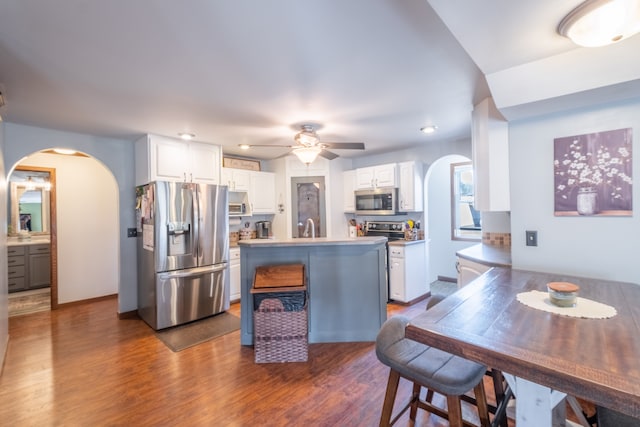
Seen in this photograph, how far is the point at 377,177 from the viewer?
4414 millimetres

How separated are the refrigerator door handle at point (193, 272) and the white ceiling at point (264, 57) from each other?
1.73m

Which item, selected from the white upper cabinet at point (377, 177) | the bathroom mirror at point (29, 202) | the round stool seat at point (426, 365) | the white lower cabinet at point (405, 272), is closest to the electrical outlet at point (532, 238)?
the round stool seat at point (426, 365)

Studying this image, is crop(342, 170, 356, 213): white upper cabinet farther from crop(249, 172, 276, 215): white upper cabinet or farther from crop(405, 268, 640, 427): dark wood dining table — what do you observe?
crop(405, 268, 640, 427): dark wood dining table

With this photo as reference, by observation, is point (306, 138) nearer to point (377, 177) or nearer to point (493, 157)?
point (493, 157)

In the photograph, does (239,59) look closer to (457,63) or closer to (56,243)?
(457,63)

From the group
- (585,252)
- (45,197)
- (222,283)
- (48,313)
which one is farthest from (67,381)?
(45,197)

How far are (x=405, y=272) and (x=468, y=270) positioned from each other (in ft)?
4.11

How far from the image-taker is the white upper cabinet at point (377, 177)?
425 cm

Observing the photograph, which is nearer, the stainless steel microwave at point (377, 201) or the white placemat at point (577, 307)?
the white placemat at point (577, 307)

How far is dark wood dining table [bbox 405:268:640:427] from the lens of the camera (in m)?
0.78

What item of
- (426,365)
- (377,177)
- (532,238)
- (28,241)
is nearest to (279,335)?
(426,365)

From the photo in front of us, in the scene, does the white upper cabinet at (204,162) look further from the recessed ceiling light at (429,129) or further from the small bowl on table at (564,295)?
the small bowl on table at (564,295)

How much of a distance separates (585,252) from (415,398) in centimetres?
143

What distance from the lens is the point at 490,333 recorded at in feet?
3.45
